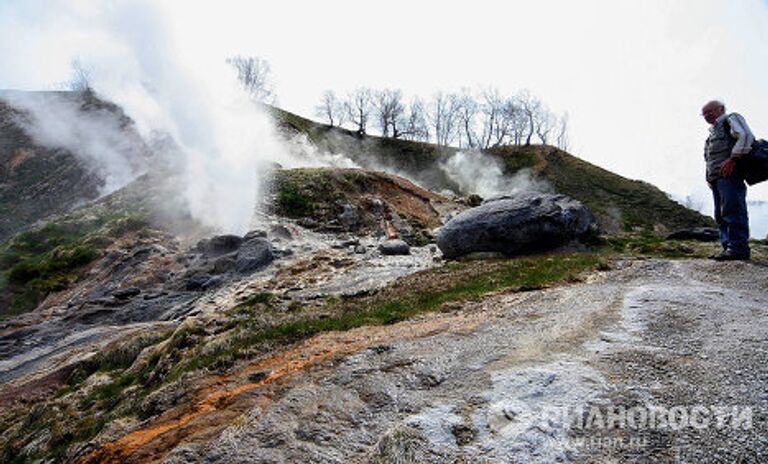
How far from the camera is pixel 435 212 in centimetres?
2691

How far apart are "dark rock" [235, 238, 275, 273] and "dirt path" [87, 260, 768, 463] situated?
9666mm

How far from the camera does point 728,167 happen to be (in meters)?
7.83

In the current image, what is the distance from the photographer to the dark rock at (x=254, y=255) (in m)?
16.4

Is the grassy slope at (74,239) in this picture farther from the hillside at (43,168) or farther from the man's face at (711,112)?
the man's face at (711,112)

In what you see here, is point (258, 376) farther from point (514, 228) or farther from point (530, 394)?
point (514, 228)

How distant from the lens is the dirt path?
3766mm

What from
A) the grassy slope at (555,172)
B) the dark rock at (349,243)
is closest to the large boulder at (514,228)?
the dark rock at (349,243)

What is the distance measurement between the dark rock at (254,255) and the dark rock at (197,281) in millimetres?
1058

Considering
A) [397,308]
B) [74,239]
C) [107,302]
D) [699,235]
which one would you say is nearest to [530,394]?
[397,308]

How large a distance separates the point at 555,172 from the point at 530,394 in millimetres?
57807

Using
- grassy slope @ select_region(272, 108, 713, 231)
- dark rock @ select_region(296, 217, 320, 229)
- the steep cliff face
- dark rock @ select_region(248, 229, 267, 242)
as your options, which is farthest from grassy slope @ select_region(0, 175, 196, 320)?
grassy slope @ select_region(272, 108, 713, 231)

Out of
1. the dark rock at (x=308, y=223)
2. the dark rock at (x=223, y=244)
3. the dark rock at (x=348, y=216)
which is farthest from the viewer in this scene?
the dark rock at (x=348, y=216)

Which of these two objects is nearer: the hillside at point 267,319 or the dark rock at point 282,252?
the hillside at point 267,319

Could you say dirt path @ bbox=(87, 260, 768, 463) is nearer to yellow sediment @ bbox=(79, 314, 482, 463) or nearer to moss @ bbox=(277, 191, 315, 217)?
yellow sediment @ bbox=(79, 314, 482, 463)
